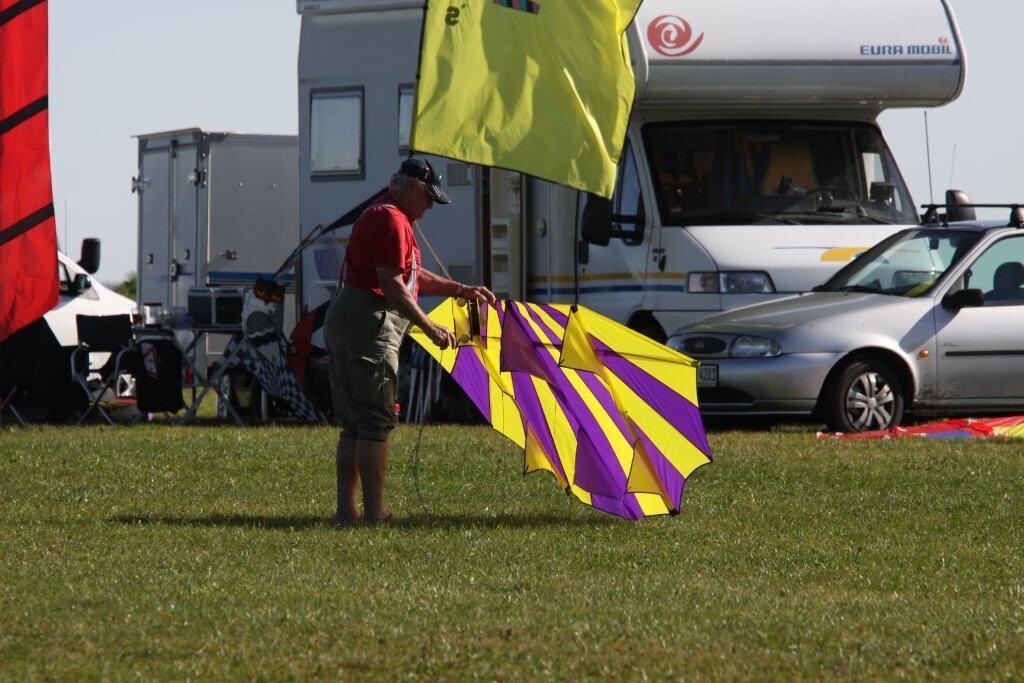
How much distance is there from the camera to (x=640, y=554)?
7.43 m

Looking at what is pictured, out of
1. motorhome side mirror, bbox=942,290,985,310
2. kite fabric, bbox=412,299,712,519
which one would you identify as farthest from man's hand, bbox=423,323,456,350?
motorhome side mirror, bbox=942,290,985,310

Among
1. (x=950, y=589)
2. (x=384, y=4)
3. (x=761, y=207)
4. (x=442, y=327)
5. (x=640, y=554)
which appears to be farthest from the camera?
(x=384, y=4)

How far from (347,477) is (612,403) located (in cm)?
128

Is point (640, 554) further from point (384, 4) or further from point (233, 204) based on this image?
point (233, 204)

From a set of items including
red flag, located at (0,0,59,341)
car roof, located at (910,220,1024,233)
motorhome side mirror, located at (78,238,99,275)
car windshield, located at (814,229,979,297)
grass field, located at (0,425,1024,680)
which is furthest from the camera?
motorhome side mirror, located at (78,238,99,275)

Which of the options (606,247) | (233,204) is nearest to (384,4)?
(606,247)

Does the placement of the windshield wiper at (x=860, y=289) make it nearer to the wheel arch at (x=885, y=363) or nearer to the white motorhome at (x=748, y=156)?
the white motorhome at (x=748, y=156)

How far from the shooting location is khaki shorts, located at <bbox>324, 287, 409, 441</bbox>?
26.6 ft

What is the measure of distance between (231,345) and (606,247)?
12.0ft

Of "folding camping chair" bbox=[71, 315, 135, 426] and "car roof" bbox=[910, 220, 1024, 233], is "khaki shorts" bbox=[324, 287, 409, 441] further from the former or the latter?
"folding camping chair" bbox=[71, 315, 135, 426]

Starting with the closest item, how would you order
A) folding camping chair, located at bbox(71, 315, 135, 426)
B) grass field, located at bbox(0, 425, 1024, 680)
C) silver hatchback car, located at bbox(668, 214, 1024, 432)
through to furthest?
grass field, located at bbox(0, 425, 1024, 680) < silver hatchback car, located at bbox(668, 214, 1024, 432) < folding camping chair, located at bbox(71, 315, 135, 426)

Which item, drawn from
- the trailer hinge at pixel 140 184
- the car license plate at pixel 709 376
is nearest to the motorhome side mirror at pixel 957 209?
the car license plate at pixel 709 376

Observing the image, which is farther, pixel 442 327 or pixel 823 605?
pixel 442 327

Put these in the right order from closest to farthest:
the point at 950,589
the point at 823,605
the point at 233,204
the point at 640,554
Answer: the point at 823,605 < the point at 950,589 < the point at 640,554 < the point at 233,204
